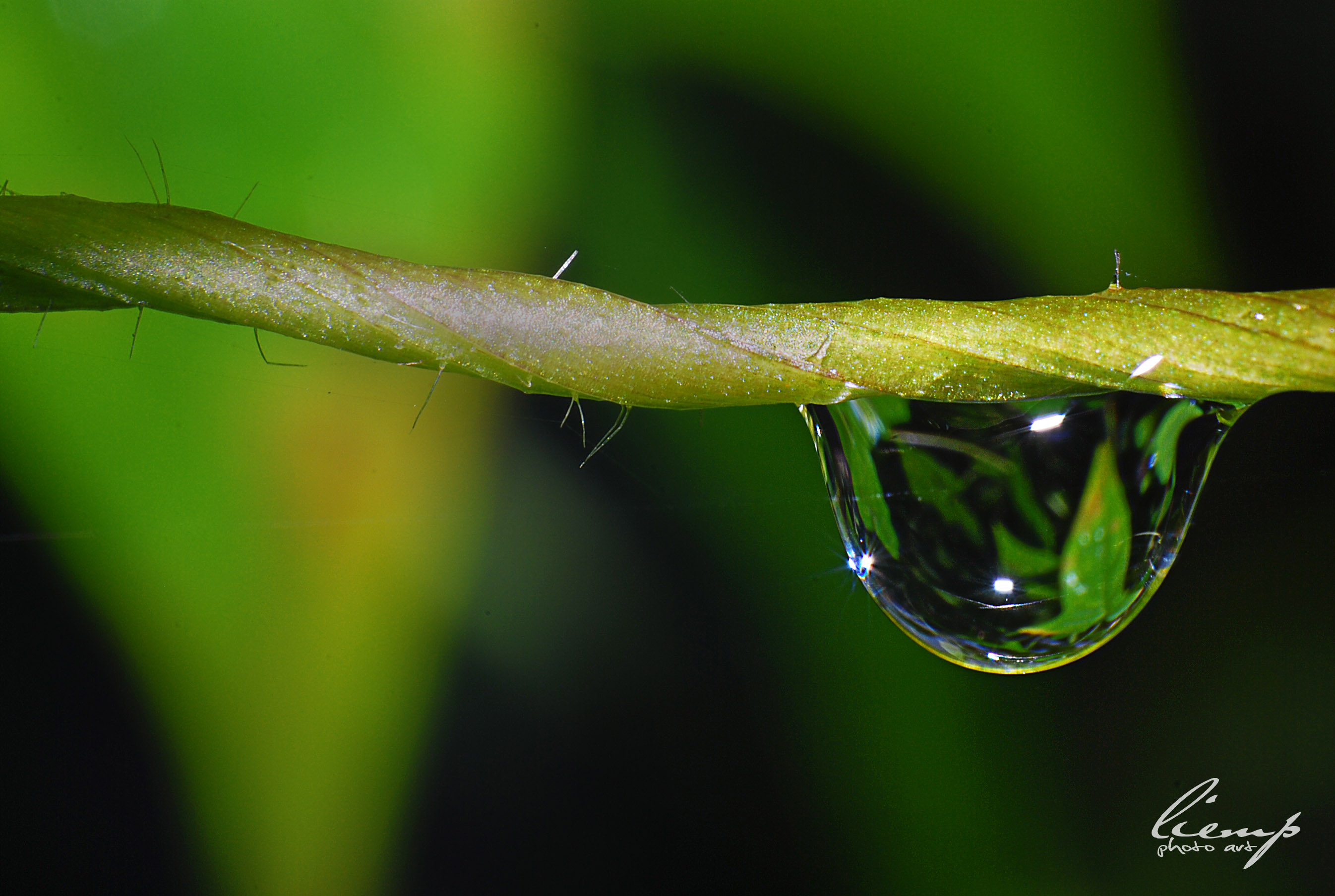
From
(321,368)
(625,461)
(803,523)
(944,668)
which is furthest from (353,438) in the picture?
(944,668)

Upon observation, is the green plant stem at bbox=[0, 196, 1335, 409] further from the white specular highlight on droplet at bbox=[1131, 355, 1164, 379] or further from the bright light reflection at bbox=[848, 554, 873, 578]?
the bright light reflection at bbox=[848, 554, 873, 578]

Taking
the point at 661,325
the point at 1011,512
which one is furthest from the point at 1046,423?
the point at 661,325


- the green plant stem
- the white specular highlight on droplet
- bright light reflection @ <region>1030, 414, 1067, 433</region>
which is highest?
the green plant stem

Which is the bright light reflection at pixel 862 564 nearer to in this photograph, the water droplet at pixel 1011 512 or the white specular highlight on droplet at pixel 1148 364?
the water droplet at pixel 1011 512

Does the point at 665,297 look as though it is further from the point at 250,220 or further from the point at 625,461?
the point at 250,220

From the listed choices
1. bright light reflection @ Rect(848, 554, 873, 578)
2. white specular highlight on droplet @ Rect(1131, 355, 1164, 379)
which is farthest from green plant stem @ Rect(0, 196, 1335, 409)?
bright light reflection @ Rect(848, 554, 873, 578)

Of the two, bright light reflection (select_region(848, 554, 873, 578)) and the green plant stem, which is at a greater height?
the green plant stem

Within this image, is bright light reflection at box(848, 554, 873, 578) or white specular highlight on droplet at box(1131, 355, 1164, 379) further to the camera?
bright light reflection at box(848, 554, 873, 578)

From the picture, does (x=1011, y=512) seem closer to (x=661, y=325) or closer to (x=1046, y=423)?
(x=1046, y=423)
